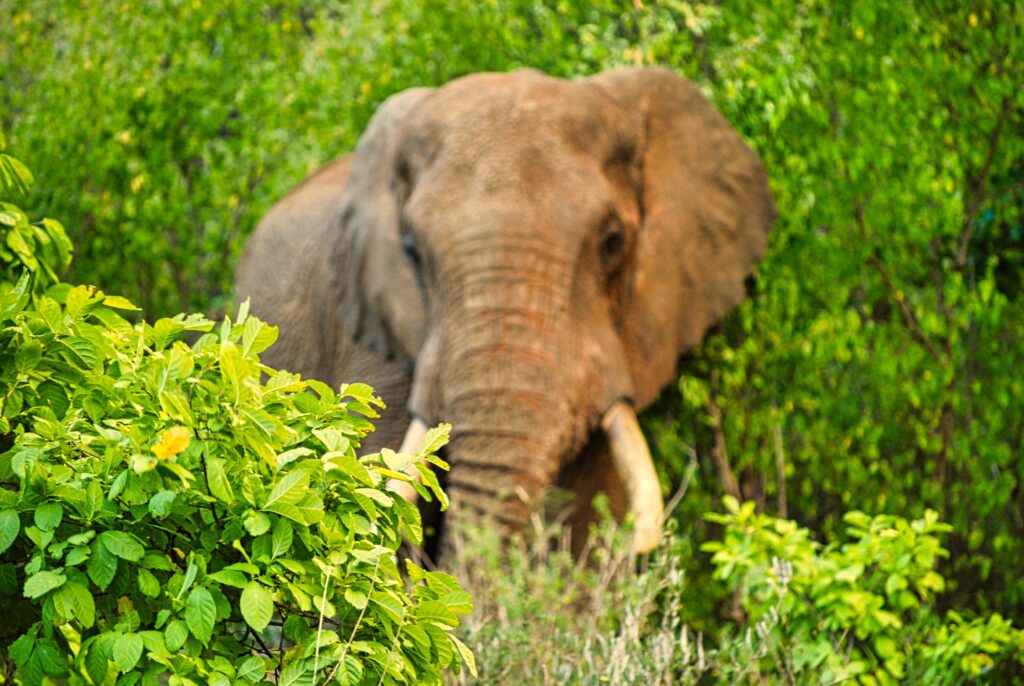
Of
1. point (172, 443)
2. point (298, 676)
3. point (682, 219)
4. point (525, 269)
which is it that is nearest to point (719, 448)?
point (682, 219)

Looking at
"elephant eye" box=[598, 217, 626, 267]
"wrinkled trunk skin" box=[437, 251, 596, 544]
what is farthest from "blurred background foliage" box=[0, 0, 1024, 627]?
"elephant eye" box=[598, 217, 626, 267]

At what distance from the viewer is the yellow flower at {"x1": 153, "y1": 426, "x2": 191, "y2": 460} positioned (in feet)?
8.81

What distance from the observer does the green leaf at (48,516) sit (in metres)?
2.89

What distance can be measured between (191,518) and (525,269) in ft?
12.8

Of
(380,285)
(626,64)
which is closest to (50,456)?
(380,285)

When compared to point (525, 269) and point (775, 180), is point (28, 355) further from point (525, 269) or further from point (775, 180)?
point (775, 180)

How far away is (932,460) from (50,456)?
5.45 meters

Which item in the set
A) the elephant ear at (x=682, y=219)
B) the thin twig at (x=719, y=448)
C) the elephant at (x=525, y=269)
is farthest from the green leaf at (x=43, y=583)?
the thin twig at (x=719, y=448)

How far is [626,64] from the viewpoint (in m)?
8.80

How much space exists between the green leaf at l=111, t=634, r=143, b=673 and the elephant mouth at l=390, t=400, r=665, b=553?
344 cm

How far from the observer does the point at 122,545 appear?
113 inches

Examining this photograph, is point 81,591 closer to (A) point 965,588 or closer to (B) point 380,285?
(B) point 380,285

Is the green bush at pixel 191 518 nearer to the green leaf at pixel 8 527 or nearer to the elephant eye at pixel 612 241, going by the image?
the green leaf at pixel 8 527

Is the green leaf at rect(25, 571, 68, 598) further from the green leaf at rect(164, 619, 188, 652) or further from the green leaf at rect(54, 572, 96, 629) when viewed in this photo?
the green leaf at rect(164, 619, 188, 652)
